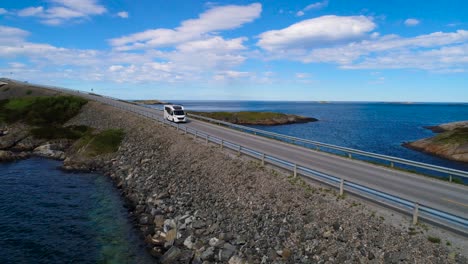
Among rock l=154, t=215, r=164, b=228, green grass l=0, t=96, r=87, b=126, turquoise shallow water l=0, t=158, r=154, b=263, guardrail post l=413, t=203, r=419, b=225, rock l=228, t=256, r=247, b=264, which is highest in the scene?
green grass l=0, t=96, r=87, b=126

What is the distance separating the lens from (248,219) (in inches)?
692

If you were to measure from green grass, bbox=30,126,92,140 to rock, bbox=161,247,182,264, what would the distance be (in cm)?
3885

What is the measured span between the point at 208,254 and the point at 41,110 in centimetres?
6167

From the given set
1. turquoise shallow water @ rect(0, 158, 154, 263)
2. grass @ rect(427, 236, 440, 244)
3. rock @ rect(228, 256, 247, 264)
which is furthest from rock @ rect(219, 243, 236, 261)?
grass @ rect(427, 236, 440, 244)

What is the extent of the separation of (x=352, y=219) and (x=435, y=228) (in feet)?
11.0

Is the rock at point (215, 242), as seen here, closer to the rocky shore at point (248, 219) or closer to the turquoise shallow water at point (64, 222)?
the rocky shore at point (248, 219)

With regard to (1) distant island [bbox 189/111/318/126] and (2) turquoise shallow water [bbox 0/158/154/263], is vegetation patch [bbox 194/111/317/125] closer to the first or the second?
(1) distant island [bbox 189/111/318/126]

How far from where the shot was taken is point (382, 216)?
1477 cm

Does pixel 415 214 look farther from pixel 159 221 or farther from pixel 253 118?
pixel 253 118

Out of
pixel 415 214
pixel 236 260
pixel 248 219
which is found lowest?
pixel 236 260

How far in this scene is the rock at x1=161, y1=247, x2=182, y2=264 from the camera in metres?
16.5

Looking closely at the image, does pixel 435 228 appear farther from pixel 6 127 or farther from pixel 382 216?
pixel 6 127

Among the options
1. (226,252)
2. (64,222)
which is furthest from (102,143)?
(226,252)

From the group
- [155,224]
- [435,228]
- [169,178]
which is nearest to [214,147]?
[169,178]
